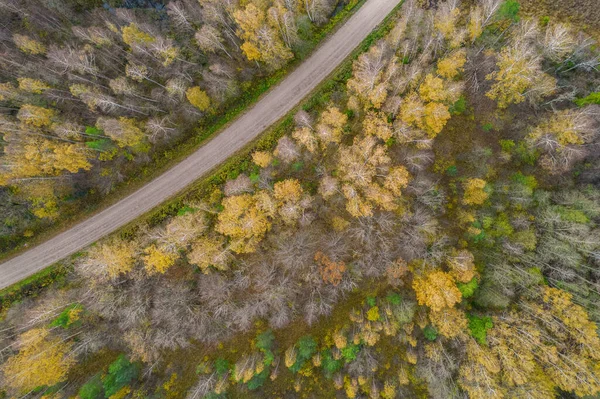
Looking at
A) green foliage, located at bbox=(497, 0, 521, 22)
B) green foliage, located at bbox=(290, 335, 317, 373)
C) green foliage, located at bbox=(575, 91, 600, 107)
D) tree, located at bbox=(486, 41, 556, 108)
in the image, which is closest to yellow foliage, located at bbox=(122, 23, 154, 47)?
tree, located at bbox=(486, 41, 556, 108)

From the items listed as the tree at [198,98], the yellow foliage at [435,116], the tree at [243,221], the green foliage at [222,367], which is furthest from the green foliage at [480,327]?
the tree at [198,98]

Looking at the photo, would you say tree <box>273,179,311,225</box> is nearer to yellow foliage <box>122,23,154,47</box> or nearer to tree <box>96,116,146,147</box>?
tree <box>96,116,146,147</box>

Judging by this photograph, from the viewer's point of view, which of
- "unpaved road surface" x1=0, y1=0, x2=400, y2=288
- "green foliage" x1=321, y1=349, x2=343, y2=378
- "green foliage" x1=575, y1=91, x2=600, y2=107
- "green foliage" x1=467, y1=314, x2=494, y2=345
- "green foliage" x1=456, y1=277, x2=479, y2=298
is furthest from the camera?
"unpaved road surface" x1=0, y1=0, x2=400, y2=288

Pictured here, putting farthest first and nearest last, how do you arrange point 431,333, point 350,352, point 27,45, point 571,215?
point 350,352, point 27,45, point 431,333, point 571,215

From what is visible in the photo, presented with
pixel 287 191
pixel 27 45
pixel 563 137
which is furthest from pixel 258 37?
pixel 563 137

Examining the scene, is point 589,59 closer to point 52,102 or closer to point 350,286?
point 350,286

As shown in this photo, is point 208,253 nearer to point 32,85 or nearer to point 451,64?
point 32,85

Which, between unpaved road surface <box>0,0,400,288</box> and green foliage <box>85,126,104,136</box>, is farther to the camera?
unpaved road surface <box>0,0,400,288</box>
